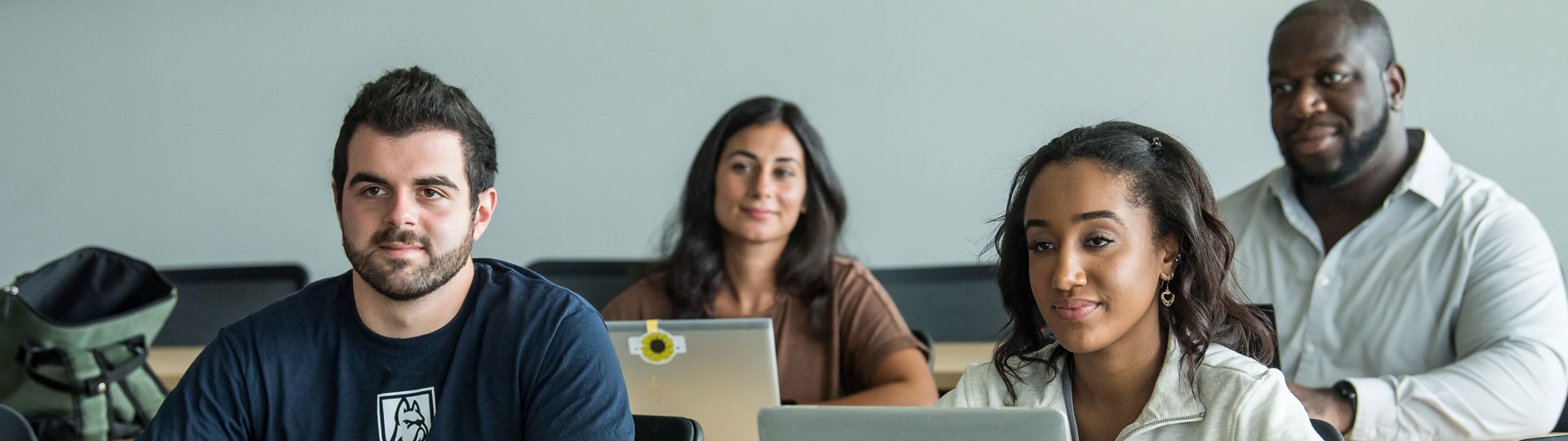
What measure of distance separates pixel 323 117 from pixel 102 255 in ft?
4.50

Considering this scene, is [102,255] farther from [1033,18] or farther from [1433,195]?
[1433,195]

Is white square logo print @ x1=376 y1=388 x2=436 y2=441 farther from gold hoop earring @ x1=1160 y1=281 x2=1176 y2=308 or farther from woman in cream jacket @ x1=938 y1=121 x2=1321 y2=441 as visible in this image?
gold hoop earring @ x1=1160 y1=281 x2=1176 y2=308

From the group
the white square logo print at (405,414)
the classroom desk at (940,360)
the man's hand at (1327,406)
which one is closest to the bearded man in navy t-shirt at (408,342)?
the white square logo print at (405,414)

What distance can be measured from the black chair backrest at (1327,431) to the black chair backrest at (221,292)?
8.44 ft

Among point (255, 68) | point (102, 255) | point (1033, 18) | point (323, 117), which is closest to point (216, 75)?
point (255, 68)

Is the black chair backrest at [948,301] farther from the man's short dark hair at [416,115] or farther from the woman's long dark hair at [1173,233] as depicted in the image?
the man's short dark hair at [416,115]

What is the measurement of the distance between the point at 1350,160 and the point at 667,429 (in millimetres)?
1616

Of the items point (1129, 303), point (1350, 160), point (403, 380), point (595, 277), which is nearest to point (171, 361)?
point (595, 277)

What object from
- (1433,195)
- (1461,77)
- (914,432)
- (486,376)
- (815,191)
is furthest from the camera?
(1461,77)

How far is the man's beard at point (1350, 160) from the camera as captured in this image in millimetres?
2383

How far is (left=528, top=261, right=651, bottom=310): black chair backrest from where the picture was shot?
306 cm

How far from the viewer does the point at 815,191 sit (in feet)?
8.48

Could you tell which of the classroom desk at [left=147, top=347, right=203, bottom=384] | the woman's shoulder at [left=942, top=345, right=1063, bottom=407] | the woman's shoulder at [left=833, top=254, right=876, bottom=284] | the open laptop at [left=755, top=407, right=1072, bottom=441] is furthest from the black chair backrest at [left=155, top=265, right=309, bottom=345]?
the open laptop at [left=755, top=407, right=1072, bottom=441]

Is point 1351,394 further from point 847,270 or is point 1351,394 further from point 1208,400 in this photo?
point 847,270
